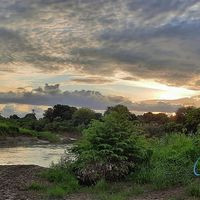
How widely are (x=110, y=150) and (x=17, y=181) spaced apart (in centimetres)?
331

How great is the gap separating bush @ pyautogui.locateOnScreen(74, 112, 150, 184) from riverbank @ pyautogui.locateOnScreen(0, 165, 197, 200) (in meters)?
0.83

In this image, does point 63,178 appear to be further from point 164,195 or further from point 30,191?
point 164,195

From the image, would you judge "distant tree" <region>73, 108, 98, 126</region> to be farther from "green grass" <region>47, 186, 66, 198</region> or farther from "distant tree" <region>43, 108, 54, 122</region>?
"green grass" <region>47, 186, 66, 198</region>

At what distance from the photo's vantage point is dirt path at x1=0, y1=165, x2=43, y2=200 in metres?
14.5

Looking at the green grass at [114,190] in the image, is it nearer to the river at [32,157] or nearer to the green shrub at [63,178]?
the green shrub at [63,178]

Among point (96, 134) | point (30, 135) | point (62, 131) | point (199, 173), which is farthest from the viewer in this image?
point (62, 131)

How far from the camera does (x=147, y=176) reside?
631 inches

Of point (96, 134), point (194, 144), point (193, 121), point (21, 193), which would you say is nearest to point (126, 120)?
point (96, 134)

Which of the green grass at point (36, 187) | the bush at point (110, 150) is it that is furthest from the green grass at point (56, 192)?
the bush at point (110, 150)

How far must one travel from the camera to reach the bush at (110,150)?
16.2 metres

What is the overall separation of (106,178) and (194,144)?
13.1 feet

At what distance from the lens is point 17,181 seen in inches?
640

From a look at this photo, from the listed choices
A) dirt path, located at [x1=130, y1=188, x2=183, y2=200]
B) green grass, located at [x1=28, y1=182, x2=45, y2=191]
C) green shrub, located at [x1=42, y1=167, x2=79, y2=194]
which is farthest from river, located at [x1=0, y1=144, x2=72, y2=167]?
dirt path, located at [x1=130, y1=188, x2=183, y2=200]

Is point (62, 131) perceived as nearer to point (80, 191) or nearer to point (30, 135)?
point (30, 135)
